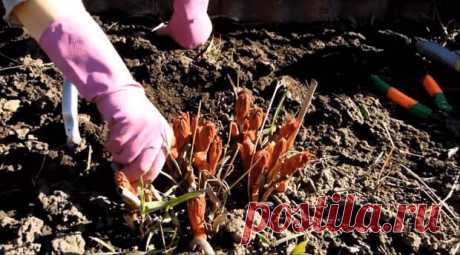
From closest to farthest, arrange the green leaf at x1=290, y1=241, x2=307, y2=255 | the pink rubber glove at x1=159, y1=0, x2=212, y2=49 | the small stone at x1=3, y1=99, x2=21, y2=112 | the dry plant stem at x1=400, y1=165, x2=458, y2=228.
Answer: the green leaf at x1=290, y1=241, x2=307, y2=255, the dry plant stem at x1=400, y1=165, x2=458, y2=228, the small stone at x1=3, y1=99, x2=21, y2=112, the pink rubber glove at x1=159, y1=0, x2=212, y2=49

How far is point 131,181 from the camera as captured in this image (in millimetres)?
1304

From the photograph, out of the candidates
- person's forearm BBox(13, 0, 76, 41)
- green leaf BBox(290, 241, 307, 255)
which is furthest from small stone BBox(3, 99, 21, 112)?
green leaf BBox(290, 241, 307, 255)

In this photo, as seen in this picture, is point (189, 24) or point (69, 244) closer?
point (69, 244)

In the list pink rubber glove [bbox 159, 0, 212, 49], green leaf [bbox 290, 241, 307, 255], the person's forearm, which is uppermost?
the person's forearm

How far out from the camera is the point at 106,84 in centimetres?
126

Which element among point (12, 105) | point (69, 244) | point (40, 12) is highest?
point (40, 12)

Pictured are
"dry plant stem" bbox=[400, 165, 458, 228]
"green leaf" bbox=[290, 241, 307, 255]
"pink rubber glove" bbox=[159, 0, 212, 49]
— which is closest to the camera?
"green leaf" bbox=[290, 241, 307, 255]

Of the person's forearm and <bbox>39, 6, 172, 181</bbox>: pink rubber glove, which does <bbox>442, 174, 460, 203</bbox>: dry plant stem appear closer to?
<bbox>39, 6, 172, 181</bbox>: pink rubber glove

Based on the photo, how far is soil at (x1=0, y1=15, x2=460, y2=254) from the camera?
1323 millimetres

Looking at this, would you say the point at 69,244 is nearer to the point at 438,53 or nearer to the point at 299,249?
the point at 299,249

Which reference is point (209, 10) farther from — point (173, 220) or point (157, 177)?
point (173, 220)

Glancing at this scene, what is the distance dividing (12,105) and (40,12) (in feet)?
1.15

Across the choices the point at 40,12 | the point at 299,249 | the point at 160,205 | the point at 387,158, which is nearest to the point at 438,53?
the point at 387,158

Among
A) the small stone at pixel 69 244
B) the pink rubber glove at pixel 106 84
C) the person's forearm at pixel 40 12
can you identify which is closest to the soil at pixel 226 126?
the small stone at pixel 69 244
